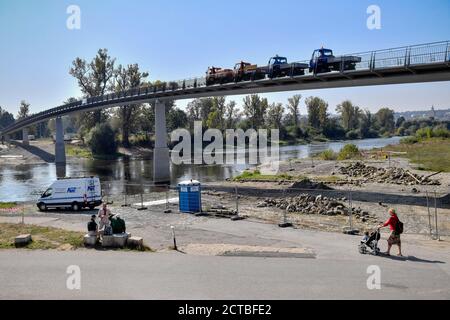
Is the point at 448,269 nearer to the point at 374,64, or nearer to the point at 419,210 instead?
the point at 419,210

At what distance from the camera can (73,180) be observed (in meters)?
27.8

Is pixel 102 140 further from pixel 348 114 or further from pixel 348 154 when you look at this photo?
pixel 348 114

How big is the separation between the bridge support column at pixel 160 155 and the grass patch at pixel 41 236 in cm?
3332

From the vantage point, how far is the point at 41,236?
17.8 meters

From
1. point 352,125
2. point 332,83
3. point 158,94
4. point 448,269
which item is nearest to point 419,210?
point 448,269

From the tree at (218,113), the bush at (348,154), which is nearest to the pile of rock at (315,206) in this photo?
the bush at (348,154)

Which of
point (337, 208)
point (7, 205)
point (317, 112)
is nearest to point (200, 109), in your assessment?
point (317, 112)

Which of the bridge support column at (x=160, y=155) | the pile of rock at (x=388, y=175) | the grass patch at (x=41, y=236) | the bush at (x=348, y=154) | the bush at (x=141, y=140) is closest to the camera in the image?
the grass patch at (x=41, y=236)

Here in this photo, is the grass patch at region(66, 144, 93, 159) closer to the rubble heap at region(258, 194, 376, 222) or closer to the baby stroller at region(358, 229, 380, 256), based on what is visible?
the rubble heap at region(258, 194, 376, 222)

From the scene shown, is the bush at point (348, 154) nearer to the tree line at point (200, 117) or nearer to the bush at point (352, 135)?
the tree line at point (200, 117)

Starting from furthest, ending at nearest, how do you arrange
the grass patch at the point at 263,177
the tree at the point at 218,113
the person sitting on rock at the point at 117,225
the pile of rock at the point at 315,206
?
the tree at the point at 218,113
the grass patch at the point at 263,177
the pile of rock at the point at 315,206
the person sitting on rock at the point at 117,225

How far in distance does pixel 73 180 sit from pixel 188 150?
82.6 m

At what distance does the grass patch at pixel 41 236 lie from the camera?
16.1 meters

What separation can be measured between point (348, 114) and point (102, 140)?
116 meters
